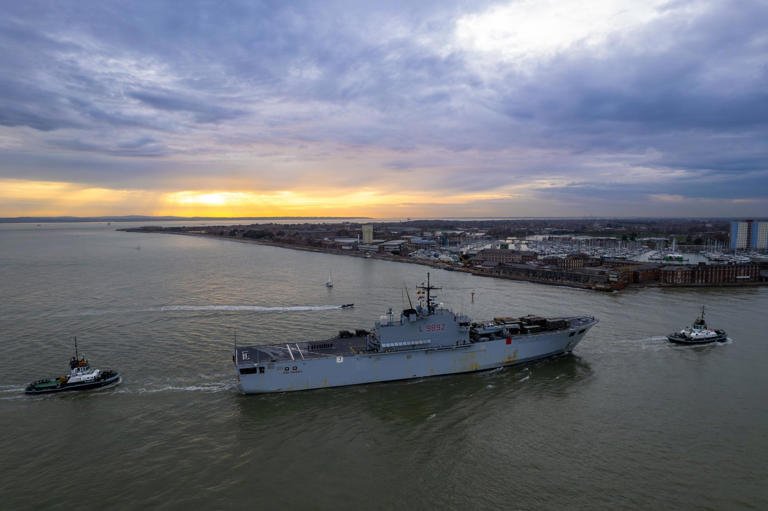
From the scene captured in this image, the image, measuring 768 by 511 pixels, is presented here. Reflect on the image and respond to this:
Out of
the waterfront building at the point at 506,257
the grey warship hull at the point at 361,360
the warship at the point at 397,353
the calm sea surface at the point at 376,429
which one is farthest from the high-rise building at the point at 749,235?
the grey warship hull at the point at 361,360

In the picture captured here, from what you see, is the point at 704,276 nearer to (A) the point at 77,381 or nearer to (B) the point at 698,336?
(B) the point at 698,336

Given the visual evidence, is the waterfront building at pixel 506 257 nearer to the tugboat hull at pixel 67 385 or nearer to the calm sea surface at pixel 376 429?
the calm sea surface at pixel 376 429

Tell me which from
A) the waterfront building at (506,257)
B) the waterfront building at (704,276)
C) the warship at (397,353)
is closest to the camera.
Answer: the warship at (397,353)

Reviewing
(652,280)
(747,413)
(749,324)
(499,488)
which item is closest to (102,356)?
(499,488)

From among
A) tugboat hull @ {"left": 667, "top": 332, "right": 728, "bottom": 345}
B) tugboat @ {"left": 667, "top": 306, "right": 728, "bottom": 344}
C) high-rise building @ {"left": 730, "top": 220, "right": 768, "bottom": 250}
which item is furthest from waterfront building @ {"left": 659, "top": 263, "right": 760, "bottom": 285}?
high-rise building @ {"left": 730, "top": 220, "right": 768, "bottom": 250}

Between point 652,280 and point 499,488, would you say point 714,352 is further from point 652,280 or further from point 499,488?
point 652,280

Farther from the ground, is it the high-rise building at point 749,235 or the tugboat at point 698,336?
the high-rise building at point 749,235
